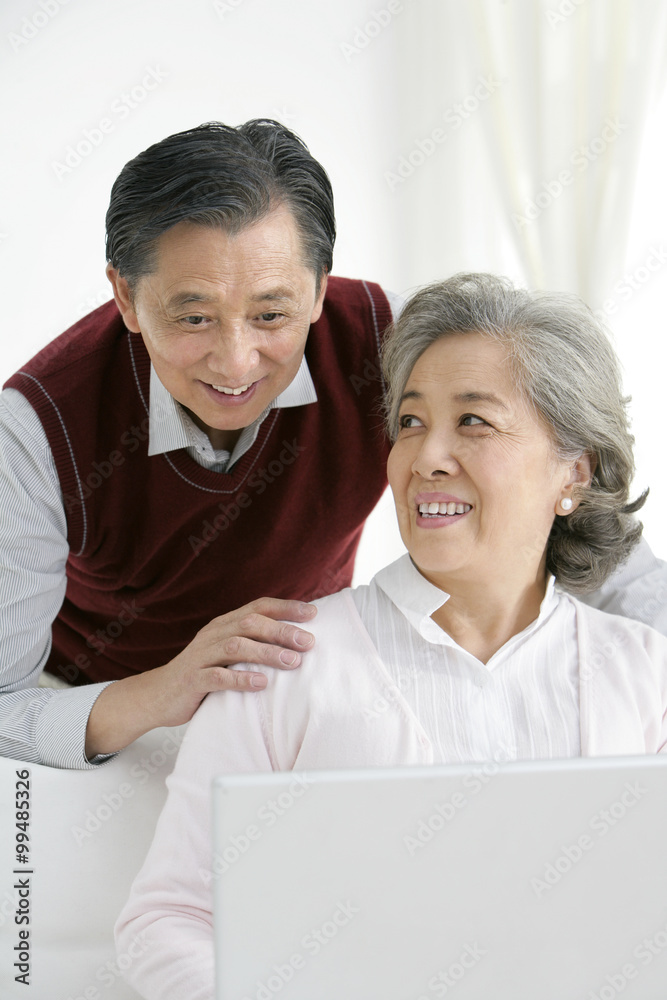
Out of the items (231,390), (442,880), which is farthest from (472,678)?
(442,880)

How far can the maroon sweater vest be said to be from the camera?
166cm

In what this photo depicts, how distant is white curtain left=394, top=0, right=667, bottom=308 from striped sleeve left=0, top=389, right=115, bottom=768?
1996 millimetres

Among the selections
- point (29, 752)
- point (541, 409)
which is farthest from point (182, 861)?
point (541, 409)

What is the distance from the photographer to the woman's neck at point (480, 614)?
1515 millimetres

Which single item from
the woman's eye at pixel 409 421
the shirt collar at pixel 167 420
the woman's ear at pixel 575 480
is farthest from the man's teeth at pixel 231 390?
the woman's ear at pixel 575 480

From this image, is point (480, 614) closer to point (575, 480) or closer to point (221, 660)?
point (575, 480)

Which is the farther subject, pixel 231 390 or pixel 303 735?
pixel 231 390

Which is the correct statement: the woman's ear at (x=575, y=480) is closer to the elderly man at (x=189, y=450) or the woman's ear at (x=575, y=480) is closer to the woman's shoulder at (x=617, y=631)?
the woman's shoulder at (x=617, y=631)

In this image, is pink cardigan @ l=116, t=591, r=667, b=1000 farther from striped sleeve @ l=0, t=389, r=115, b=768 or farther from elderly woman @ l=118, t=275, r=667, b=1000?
striped sleeve @ l=0, t=389, r=115, b=768

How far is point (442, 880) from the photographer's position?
73 centimetres

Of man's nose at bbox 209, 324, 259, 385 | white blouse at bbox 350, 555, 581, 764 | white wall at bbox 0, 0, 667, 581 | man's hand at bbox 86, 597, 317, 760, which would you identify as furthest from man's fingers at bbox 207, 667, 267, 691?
white wall at bbox 0, 0, 667, 581

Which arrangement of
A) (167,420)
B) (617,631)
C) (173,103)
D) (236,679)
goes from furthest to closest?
(173,103) < (167,420) < (617,631) < (236,679)

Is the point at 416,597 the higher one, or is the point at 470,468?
the point at 470,468

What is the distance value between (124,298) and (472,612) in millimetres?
764
